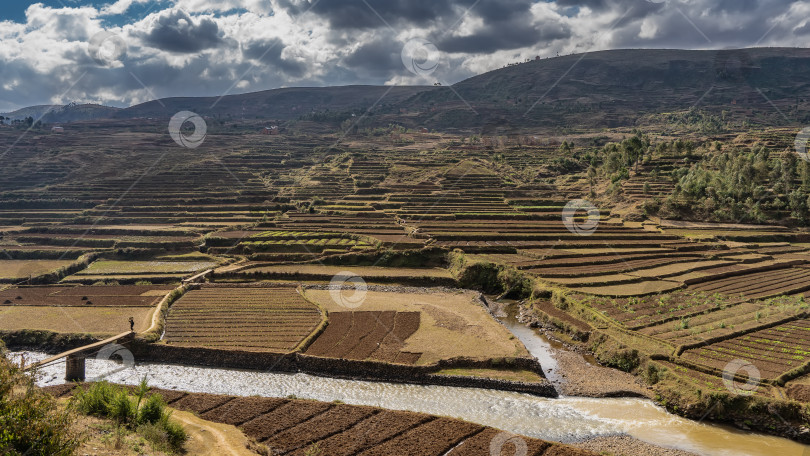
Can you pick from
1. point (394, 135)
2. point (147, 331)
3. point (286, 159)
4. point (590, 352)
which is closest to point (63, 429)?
point (147, 331)

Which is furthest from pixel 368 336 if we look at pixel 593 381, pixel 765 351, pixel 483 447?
pixel 765 351

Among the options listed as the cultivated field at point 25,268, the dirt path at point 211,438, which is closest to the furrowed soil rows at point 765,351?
the dirt path at point 211,438

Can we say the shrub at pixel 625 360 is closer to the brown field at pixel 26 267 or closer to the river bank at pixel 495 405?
the river bank at pixel 495 405

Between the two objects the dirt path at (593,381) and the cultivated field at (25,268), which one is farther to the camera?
the cultivated field at (25,268)

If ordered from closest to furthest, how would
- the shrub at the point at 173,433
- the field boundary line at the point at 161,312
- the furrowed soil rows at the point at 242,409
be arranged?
the shrub at the point at 173,433
the furrowed soil rows at the point at 242,409
the field boundary line at the point at 161,312

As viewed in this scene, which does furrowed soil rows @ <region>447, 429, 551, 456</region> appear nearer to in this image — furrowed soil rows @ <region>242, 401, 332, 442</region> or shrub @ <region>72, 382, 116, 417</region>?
furrowed soil rows @ <region>242, 401, 332, 442</region>

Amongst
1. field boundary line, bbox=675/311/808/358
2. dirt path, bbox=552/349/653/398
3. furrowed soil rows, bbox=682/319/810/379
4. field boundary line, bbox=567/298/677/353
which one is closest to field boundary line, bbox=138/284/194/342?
dirt path, bbox=552/349/653/398

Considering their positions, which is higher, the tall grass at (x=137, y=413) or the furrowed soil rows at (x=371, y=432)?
the tall grass at (x=137, y=413)
